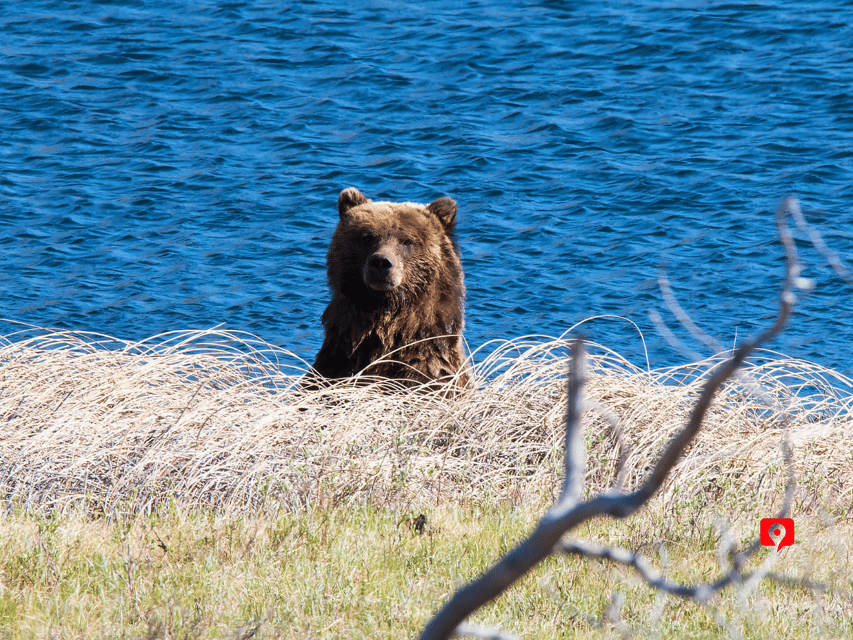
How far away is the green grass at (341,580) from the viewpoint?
374 centimetres

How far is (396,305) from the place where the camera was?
7102mm

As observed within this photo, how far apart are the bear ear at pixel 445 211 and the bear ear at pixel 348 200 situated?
58cm

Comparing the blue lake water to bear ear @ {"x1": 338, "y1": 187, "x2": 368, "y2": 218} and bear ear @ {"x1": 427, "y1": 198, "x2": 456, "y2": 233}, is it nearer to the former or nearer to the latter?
bear ear @ {"x1": 427, "y1": 198, "x2": 456, "y2": 233}

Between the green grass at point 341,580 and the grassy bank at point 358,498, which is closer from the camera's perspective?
the green grass at point 341,580

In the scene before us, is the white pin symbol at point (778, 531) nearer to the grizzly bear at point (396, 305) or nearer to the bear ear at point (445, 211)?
the grizzly bear at point (396, 305)

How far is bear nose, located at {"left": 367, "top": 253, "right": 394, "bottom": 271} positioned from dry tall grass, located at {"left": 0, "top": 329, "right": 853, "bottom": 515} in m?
0.87

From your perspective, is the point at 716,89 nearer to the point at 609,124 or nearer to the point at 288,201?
the point at 609,124

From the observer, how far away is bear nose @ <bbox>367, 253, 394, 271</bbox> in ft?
22.2

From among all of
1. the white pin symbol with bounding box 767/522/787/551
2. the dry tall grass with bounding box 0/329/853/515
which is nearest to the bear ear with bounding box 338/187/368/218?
the dry tall grass with bounding box 0/329/853/515

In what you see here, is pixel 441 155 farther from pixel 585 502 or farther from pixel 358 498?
pixel 585 502

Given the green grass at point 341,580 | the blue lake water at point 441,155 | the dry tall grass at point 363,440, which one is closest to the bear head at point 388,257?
the dry tall grass at point 363,440

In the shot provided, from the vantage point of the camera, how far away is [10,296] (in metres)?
13.4

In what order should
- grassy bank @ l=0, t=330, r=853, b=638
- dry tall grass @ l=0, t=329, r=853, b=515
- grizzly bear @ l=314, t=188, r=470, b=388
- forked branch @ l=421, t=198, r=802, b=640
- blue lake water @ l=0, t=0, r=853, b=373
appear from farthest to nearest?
1. blue lake water @ l=0, t=0, r=853, b=373
2. grizzly bear @ l=314, t=188, r=470, b=388
3. dry tall grass @ l=0, t=329, r=853, b=515
4. grassy bank @ l=0, t=330, r=853, b=638
5. forked branch @ l=421, t=198, r=802, b=640

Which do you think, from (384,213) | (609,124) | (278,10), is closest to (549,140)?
(609,124)
